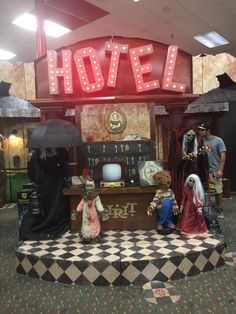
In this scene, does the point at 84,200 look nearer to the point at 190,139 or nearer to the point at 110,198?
the point at 110,198

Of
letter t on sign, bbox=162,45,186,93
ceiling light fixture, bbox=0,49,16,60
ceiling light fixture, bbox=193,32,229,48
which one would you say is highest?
ceiling light fixture, bbox=193,32,229,48

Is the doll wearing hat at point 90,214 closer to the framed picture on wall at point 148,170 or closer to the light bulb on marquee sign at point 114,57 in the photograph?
the framed picture on wall at point 148,170

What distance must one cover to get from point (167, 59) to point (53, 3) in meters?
3.10

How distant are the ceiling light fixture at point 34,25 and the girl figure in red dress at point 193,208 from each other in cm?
503

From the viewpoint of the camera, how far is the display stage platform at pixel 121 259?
345 centimetres

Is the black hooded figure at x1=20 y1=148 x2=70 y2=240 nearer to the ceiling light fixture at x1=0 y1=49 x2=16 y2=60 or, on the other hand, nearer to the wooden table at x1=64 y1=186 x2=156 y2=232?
the wooden table at x1=64 y1=186 x2=156 y2=232

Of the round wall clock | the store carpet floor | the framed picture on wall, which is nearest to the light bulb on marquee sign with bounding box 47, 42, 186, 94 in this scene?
the round wall clock

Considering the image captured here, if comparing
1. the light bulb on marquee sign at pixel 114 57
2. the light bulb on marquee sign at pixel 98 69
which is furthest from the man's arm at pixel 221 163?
the light bulb on marquee sign at pixel 114 57

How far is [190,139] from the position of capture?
178 inches

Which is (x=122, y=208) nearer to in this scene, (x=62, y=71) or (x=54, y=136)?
(x=54, y=136)

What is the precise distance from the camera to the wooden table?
179 inches

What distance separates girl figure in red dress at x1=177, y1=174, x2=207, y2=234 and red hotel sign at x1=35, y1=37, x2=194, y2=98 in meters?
1.57

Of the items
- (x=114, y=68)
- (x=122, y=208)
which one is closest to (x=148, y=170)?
(x=122, y=208)

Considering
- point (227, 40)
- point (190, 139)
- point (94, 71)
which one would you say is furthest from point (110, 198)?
point (227, 40)
